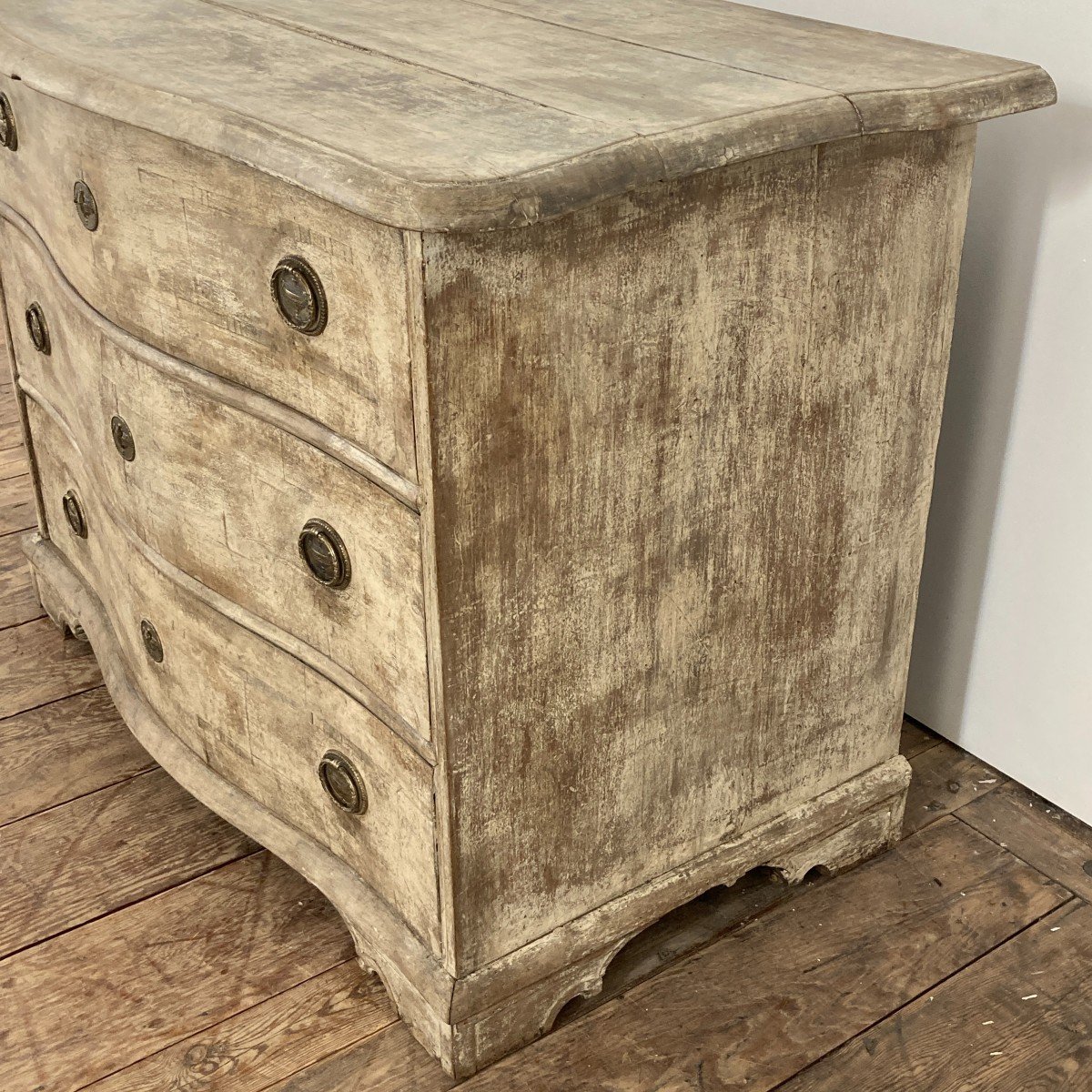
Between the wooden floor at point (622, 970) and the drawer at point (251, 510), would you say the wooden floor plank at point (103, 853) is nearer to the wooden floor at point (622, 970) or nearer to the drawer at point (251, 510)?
the wooden floor at point (622, 970)

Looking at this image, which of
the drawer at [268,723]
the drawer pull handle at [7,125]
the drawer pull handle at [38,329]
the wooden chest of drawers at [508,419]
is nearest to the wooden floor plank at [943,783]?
the wooden chest of drawers at [508,419]

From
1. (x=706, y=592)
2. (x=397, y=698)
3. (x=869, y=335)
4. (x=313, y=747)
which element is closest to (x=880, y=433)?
(x=869, y=335)

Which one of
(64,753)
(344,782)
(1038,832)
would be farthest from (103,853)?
(1038,832)

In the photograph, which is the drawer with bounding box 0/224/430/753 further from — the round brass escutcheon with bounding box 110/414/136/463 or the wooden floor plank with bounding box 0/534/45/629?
the wooden floor plank with bounding box 0/534/45/629

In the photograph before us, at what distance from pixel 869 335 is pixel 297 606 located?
644mm

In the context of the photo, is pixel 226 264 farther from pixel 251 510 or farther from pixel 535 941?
pixel 535 941

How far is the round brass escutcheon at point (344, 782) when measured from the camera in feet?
4.83

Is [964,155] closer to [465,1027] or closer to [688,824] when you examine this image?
[688,824]

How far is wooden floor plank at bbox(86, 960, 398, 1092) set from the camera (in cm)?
148

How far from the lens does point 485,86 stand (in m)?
1.28

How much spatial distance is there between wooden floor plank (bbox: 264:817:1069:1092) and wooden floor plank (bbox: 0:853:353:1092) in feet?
0.51

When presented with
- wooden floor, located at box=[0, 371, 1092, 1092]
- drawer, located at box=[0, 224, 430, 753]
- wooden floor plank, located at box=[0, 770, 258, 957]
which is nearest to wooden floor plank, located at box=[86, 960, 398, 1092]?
wooden floor, located at box=[0, 371, 1092, 1092]

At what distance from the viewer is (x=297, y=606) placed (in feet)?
4.78

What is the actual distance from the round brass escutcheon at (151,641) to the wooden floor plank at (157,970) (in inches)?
11.0
